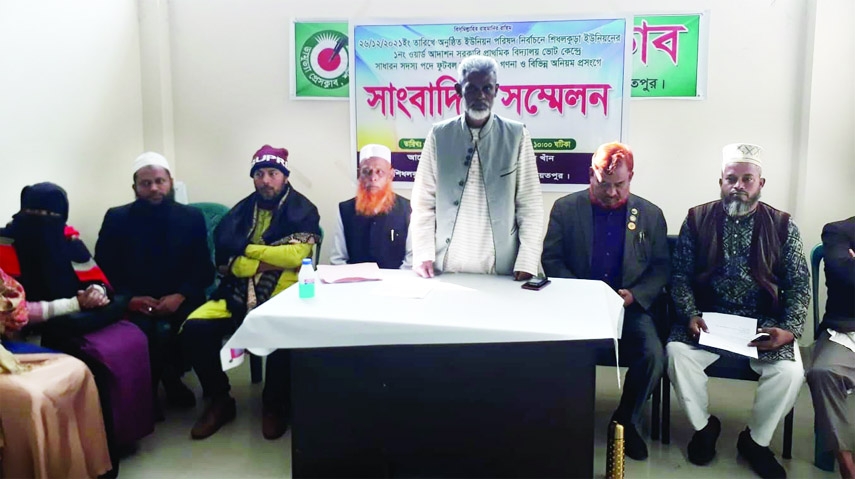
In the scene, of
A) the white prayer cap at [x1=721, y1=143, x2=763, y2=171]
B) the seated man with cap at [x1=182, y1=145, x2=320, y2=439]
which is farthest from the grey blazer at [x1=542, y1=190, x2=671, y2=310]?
the seated man with cap at [x1=182, y1=145, x2=320, y2=439]

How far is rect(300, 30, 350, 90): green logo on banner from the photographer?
443 centimetres

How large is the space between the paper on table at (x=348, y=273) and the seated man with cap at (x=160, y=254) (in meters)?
1.05

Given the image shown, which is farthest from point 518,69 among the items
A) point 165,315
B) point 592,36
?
point 165,315

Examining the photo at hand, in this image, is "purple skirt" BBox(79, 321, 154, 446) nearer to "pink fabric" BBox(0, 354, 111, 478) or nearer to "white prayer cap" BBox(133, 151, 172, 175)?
"pink fabric" BBox(0, 354, 111, 478)

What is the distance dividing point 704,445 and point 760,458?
A: 0.23 metres

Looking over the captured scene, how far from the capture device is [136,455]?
3059 mm

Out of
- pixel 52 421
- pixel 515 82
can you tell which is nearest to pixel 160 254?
pixel 52 421

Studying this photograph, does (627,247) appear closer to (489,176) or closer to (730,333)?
(730,333)

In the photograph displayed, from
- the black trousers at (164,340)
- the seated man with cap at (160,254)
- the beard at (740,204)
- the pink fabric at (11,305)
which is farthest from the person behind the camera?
the seated man with cap at (160,254)

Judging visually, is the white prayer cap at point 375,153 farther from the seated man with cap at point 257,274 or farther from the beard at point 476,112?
the beard at point 476,112

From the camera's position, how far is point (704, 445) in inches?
118

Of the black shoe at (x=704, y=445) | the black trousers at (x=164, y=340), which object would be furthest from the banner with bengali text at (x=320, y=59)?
the black shoe at (x=704, y=445)

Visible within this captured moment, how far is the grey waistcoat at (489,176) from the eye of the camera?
9.48ft

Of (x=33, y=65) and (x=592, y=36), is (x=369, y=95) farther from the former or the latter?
(x=33, y=65)
